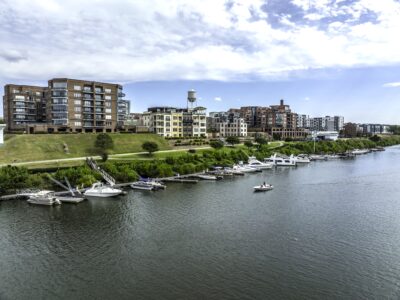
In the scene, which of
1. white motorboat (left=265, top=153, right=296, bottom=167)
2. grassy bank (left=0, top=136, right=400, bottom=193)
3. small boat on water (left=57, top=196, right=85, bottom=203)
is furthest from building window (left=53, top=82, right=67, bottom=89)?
white motorboat (left=265, top=153, right=296, bottom=167)

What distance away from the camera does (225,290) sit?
33.9 metres

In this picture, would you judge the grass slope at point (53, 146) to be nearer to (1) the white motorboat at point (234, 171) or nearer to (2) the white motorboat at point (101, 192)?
(2) the white motorboat at point (101, 192)

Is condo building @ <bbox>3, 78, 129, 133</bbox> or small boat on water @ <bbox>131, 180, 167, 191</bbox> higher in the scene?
condo building @ <bbox>3, 78, 129, 133</bbox>

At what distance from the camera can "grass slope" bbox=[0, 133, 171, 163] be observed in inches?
3738

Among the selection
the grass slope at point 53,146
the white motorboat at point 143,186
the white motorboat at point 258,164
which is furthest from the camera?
the white motorboat at point 258,164

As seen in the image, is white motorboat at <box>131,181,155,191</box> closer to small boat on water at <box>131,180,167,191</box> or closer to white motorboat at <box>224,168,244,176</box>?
small boat on water at <box>131,180,167,191</box>

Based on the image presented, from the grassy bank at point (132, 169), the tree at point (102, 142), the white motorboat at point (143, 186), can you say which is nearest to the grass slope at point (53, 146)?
the tree at point (102, 142)

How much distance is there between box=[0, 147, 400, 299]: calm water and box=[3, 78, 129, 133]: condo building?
208 feet

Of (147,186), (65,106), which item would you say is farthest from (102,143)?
(147,186)

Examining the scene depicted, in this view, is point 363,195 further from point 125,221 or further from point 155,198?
point 125,221

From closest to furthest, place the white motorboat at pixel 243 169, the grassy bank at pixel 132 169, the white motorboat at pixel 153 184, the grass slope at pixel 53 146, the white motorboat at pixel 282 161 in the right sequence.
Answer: the grassy bank at pixel 132 169 → the white motorboat at pixel 153 184 → the grass slope at pixel 53 146 → the white motorboat at pixel 243 169 → the white motorboat at pixel 282 161

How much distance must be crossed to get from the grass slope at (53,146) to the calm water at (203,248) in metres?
32.3

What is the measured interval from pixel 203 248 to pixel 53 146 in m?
75.7

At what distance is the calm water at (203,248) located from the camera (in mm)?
34531
